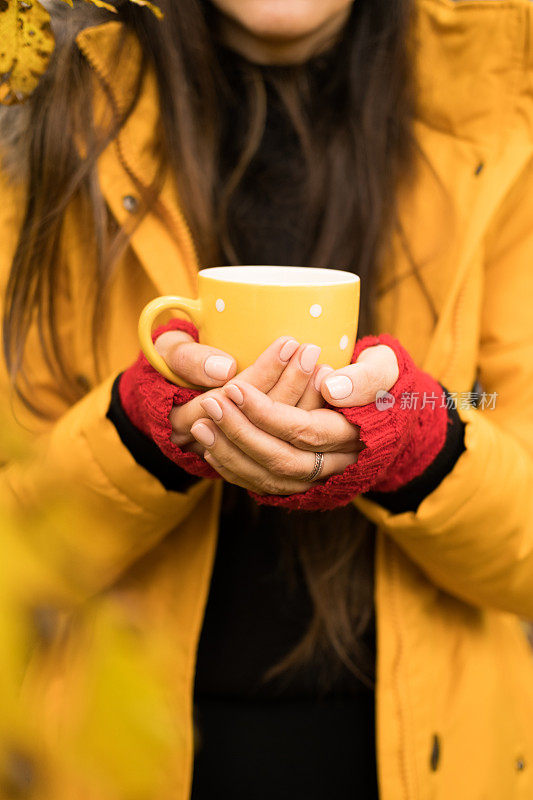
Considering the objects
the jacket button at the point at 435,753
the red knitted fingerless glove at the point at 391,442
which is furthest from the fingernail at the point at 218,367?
the jacket button at the point at 435,753

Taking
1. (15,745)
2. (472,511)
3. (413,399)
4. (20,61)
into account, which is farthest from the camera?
(472,511)

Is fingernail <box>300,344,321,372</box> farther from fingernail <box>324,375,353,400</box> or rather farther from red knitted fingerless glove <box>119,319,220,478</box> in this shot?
red knitted fingerless glove <box>119,319,220,478</box>

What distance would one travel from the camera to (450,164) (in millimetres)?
1020

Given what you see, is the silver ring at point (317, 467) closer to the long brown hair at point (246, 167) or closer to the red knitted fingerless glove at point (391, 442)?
the red knitted fingerless glove at point (391, 442)

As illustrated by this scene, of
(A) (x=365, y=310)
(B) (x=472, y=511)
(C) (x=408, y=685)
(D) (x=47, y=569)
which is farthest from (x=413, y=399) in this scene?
(D) (x=47, y=569)

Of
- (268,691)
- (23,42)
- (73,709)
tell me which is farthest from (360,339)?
(73,709)

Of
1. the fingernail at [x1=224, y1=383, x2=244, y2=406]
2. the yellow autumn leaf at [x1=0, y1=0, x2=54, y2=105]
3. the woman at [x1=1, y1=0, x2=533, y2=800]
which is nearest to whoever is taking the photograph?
the yellow autumn leaf at [x1=0, y1=0, x2=54, y2=105]

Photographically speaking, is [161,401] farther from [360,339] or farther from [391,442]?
[360,339]

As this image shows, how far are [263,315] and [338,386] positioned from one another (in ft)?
0.30

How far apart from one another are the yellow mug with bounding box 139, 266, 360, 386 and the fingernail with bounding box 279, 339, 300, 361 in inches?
0.7

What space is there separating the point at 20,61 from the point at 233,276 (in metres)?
0.32

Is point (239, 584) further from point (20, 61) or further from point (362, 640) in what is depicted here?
point (20, 61)

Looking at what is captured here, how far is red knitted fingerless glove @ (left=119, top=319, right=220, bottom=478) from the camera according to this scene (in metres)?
0.70

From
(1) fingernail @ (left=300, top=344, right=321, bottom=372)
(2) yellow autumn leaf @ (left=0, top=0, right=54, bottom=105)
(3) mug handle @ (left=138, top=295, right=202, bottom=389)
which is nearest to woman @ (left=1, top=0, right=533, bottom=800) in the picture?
(3) mug handle @ (left=138, top=295, right=202, bottom=389)
